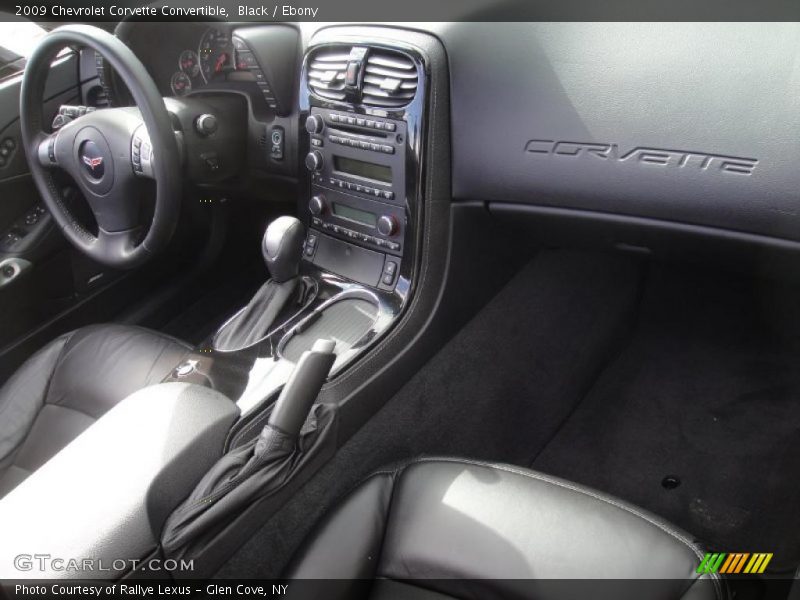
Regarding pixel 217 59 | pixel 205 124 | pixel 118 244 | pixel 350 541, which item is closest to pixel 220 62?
pixel 217 59

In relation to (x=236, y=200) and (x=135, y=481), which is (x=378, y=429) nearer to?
(x=135, y=481)

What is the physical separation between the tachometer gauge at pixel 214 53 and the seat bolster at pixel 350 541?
1.20 m

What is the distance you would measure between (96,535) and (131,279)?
1.26 metres

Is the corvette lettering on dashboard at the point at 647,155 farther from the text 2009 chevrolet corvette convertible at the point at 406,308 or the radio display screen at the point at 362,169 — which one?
the radio display screen at the point at 362,169

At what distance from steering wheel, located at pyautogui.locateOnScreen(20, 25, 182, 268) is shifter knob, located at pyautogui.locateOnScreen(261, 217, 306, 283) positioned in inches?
7.5

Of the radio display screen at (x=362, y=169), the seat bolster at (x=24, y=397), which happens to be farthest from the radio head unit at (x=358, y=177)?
the seat bolster at (x=24, y=397)

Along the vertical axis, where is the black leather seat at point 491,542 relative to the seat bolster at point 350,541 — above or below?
above

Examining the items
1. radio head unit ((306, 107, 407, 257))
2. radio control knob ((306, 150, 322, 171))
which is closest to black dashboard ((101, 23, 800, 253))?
radio head unit ((306, 107, 407, 257))

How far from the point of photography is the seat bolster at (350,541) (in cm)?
103

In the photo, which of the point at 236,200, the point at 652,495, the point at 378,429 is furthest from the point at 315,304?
the point at 652,495

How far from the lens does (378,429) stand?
138cm

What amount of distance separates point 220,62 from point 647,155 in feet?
3.80

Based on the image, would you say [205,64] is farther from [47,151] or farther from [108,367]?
[108,367]

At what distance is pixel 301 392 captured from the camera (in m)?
1.06
